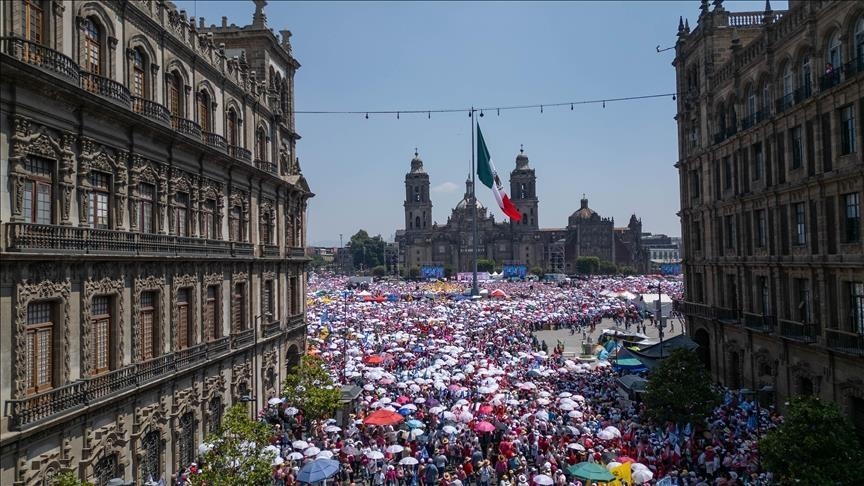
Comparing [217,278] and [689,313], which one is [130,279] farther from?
[689,313]

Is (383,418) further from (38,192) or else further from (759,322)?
(759,322)

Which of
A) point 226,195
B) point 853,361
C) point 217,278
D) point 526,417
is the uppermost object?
point 226,195

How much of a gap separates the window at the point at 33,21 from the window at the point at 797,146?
24.6 metres

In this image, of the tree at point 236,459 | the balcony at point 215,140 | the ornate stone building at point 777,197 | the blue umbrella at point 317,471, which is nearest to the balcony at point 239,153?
the balcony at point 215,140

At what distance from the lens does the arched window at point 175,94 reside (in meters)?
21.5

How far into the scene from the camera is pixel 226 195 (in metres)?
26.2

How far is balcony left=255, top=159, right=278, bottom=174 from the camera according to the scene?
30094mm

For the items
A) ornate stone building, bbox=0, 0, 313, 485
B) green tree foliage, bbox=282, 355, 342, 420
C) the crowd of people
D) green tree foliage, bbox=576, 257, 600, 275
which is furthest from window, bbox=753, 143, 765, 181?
green tree foliage, bbox=576, 257, 600, 275

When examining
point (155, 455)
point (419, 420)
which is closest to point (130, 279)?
point (155, 455)

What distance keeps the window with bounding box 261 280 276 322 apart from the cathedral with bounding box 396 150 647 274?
493 feet

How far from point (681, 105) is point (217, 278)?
2845cm

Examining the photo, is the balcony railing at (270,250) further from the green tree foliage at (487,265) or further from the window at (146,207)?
the green tree foliage at (487,265)

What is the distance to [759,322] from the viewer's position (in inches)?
1145

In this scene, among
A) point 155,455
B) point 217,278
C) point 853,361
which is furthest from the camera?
point 217,278
